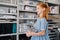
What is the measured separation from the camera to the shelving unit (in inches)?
104

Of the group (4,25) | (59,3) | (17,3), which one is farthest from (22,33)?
(59,3)

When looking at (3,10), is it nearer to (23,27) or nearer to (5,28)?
(5,28)

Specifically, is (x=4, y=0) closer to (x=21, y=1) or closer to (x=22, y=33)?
(x=21, y=1)

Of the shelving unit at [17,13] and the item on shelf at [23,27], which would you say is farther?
the item on shelf at [23,27]

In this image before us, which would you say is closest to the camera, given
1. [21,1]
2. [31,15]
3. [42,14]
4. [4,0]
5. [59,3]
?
[42,14]

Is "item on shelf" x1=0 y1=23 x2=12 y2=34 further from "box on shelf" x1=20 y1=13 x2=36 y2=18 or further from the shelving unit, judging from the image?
"box on shelf" x1=20 y1=13 x2=36 y2=18

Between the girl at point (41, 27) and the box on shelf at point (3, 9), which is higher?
the box on shelf at point (3, 9)

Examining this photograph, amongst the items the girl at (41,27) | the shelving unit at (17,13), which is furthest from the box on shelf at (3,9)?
the girl at (41,27)

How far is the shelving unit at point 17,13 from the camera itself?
263cm

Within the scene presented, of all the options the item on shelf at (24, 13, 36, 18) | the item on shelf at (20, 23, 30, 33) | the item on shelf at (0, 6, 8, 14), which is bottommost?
the item on shelf at (20, 23, 30, 33)

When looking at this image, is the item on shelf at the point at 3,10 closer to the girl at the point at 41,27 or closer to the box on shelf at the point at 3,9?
the box on shelf at the point at 3,9

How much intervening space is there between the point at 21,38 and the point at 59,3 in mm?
1312

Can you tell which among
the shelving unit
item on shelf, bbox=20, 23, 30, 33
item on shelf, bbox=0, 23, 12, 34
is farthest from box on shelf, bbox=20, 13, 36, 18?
item on shelf, bbox=0, 23, 12, 34

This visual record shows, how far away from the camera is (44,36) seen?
1.94m
